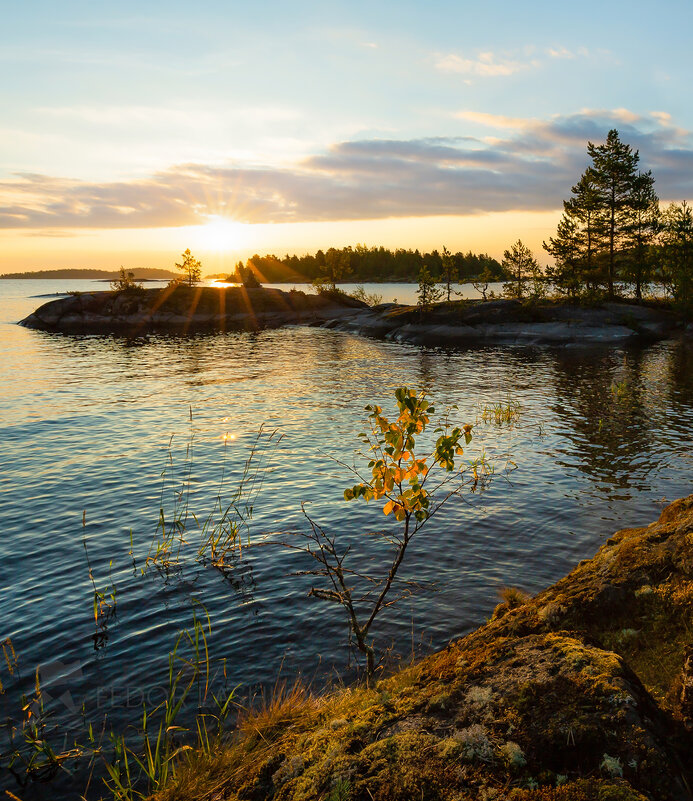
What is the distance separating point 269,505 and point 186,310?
277 ft

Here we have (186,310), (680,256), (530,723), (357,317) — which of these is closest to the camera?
(530,723)

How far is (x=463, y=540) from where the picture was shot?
13430 millimetres

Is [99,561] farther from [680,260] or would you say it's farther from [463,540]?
[680,260]

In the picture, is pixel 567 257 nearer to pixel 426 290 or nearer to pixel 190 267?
pixel 426 290

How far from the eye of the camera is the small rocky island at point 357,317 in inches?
2466

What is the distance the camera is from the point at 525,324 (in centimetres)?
6525

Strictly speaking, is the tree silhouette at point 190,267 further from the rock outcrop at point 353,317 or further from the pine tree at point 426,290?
the pine tree at point 426,290

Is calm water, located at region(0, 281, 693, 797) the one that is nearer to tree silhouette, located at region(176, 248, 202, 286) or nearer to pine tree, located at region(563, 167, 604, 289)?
pine tree, located at region(563, 167, 604, 289)

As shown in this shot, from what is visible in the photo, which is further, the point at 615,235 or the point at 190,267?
the point at 190,267

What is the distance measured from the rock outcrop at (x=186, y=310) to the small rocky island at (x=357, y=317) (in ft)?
0.51

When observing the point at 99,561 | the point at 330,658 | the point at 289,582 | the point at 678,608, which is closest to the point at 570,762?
the point at 678,608

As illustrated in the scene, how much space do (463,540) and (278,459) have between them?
28.6 feet

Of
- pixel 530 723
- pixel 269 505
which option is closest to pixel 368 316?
pixel 269 505

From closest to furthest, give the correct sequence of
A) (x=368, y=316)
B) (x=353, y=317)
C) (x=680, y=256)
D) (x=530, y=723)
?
(x=530, y=723) → (x=680, y=256) → (x=368, y=316) → (x=353, y=317)
